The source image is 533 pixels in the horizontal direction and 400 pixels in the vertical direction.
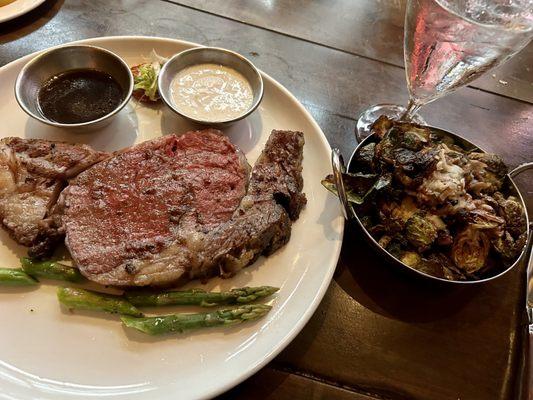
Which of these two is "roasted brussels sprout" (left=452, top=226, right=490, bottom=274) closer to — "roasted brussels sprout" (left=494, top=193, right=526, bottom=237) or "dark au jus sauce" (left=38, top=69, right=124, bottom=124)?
"roasted brussels sprout" (left=494, top=193, right=526, bottom=237)

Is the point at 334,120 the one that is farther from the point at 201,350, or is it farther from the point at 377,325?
the point at 201,350

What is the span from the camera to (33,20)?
3.94m

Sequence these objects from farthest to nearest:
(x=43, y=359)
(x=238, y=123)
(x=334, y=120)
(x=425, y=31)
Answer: (x=334, y=120)
(x=238, y=123)
(x=425, y=31)
(x=43, y=359)

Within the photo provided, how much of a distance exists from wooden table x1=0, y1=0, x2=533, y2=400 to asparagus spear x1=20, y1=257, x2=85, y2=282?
1143 mm

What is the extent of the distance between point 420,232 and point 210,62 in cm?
218

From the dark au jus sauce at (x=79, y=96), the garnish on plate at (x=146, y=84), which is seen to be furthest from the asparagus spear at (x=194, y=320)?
the garnish on plate at (x=146, y=84)

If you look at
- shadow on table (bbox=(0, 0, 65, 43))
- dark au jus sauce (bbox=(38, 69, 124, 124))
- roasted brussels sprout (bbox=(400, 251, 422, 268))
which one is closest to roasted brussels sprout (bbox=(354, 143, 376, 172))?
roasted brussels sprout (bbox=(400, 251, 422, 268))

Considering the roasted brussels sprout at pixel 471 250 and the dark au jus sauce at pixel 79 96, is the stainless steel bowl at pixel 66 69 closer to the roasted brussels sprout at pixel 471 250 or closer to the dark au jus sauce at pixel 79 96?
the dark au jus sauce at pixel 79 96

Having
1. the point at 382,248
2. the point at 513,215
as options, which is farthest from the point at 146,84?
the point at 513,215

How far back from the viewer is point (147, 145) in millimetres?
2904

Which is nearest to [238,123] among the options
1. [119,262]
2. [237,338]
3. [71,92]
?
[71,92]

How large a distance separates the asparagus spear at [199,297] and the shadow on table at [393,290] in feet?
2.01

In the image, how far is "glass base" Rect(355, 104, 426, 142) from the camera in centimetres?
365

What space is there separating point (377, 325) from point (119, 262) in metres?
1.65
